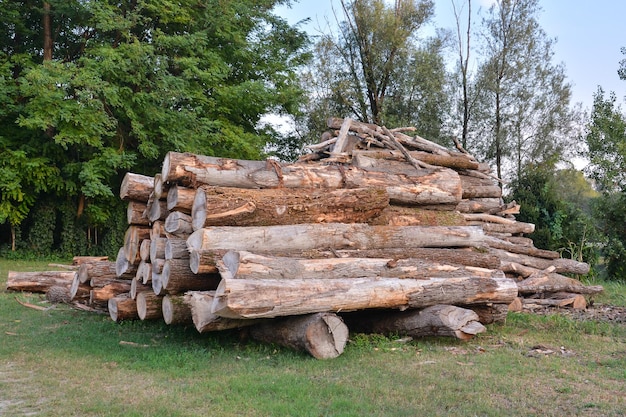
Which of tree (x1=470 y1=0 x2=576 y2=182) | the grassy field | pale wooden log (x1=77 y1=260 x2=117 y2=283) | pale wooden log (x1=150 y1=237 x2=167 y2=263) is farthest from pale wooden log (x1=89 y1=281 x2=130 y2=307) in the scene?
tree (x1=470 y1=0 x2=576 y2=182)

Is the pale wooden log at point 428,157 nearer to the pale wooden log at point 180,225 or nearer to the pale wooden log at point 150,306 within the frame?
the pale wooden log at point 180,225

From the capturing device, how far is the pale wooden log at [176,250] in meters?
7.88

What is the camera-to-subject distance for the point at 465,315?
8031 mm

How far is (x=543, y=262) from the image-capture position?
1341cm

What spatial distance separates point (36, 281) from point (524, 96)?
24355 mm

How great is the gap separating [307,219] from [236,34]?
16722 mm

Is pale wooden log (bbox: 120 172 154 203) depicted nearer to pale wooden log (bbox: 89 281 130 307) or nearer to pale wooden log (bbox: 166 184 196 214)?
pale wooden log (bbox: 166 184 196 214)

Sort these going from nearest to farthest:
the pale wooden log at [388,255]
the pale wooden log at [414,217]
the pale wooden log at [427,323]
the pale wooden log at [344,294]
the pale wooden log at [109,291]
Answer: the pale wooden log at [344,294]
the pale wooden log at [388,255]
the pale wooden log at [427,323]
the pale wooden log at [414,217]
the pale wooden log at [109,291]

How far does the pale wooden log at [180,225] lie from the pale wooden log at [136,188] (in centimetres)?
141

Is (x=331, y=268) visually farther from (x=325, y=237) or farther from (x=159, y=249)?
(x=159, y=249)

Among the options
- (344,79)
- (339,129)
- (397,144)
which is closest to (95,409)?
(397,144)

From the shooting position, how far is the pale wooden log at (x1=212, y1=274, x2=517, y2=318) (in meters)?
6.58

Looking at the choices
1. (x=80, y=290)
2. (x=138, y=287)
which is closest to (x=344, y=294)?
(x=138, y=287)

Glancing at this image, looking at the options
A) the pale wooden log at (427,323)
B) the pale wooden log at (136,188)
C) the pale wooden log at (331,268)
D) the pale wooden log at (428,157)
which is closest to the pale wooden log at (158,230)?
the pale wooden log at (136,188)
